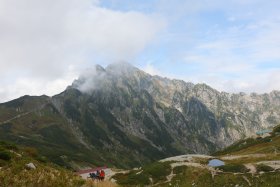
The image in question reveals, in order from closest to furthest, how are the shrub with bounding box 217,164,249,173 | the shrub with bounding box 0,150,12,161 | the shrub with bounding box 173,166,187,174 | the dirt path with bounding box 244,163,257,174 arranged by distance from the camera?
1. the shrub with bounding box 0,150,12,161
2. the dirt path with bounding box 244,163,257,174
3. the shrub with bounding box 217,164,249,173
4. the shrub with bounding box 173,166,187,174

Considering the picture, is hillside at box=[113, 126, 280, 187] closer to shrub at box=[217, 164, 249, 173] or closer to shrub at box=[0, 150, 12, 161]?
shrub at box=[217, 164, 249, 173]

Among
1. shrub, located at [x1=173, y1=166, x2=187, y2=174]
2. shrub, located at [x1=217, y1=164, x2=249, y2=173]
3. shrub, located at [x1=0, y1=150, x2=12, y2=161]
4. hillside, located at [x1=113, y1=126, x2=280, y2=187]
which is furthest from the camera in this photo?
shrub, located at [x1=173, y1=166, x2=187, y2=174]

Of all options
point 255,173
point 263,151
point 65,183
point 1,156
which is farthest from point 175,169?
point 65,183

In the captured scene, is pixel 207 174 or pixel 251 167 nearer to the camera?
pixel 207 174

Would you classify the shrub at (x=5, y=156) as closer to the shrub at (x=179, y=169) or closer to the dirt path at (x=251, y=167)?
the dirt path at (x=251, y=167)

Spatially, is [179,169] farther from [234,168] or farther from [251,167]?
[251,167]

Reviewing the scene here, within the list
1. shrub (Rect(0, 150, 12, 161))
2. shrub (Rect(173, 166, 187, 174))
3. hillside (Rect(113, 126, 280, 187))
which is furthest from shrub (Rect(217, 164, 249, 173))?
shrub (Rect(0, 150, 12, 161))

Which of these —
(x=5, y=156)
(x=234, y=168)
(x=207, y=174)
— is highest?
(x=5, y=156)

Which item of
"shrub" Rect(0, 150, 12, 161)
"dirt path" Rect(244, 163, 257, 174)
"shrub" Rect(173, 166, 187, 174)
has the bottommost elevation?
"dirt path" Rect(244, 163, 257, 174)

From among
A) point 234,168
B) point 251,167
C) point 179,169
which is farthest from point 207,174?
point 179,169

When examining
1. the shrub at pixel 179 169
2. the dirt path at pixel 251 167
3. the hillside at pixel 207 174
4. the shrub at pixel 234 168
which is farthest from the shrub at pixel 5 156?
the shrub at pixel 179 169

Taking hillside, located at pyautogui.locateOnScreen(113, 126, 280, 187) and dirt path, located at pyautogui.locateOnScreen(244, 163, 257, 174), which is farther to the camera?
dirt path, located at pyautogui.locateOnScreen(244, 163, 257, 174)

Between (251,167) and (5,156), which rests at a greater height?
(5,156)

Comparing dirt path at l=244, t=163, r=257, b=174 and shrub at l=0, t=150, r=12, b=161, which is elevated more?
shrub at l=0, t=150, r=12, b=161
